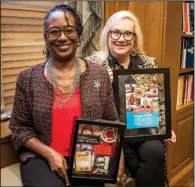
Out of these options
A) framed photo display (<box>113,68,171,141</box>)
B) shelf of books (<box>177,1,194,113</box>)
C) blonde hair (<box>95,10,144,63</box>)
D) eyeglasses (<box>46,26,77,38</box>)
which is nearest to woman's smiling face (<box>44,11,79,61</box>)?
eyeglasses (<box>46,26,77,38</box>)

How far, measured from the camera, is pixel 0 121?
4.21 feet

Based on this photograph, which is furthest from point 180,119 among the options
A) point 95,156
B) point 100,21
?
point 95,156

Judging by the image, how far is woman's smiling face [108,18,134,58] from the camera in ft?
5.22

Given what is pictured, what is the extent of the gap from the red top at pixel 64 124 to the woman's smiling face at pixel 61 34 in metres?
0.21

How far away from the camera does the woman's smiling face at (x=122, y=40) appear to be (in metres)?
1.59

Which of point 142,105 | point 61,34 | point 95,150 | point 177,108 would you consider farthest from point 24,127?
point 177,108

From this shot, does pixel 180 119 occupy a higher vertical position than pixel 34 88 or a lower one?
lower

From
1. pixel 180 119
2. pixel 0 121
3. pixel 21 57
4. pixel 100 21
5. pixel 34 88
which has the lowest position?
pixel 180 119

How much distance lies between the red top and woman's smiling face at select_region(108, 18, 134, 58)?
1.64ft

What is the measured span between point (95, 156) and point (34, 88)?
389 mm

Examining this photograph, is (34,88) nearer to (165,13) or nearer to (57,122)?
(57,122)

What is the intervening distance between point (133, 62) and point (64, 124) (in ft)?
2.10

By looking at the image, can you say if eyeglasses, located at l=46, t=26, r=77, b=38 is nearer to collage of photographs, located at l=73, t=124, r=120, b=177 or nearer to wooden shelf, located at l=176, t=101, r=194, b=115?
collage of photographs, located at l=73, t=124, r=120, b=177

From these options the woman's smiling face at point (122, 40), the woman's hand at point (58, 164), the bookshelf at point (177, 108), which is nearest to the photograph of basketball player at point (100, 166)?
the woman's hand at point (58, 164)
